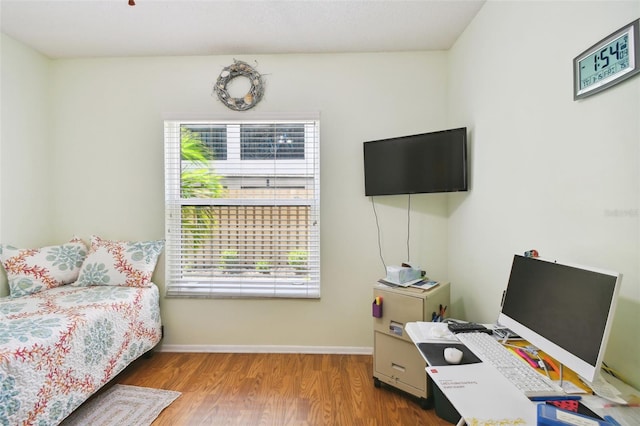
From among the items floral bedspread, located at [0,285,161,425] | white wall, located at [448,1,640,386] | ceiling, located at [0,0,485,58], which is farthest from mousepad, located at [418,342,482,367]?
ceiling, located at [0,0,485,58]

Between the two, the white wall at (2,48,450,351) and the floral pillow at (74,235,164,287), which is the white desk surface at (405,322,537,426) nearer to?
the white wall at (2,48,450,351)

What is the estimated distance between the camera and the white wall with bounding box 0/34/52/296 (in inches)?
94.9

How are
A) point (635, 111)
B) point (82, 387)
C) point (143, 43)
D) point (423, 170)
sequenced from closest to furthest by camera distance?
point (635, 111) < point (82, 387) < point (423, 170) < point (143, 43)

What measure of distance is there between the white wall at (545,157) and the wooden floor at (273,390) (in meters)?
0.90

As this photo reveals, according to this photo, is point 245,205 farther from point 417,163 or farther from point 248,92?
point 417,163

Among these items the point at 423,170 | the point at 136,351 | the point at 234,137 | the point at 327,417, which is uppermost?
the point at 234,137

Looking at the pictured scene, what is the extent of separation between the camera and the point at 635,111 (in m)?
1.05

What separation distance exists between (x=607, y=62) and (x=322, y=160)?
6.18ft

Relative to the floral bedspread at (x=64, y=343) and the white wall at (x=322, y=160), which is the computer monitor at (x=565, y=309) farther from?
the floral bedspread at (x=64, y=343)

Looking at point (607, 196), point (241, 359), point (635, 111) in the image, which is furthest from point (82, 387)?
point (635, 111)

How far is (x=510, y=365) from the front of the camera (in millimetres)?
1194

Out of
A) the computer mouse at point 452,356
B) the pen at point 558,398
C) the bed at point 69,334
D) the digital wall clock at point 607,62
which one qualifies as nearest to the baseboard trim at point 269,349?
the bed at point 69,334

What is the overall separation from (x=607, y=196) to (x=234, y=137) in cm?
249

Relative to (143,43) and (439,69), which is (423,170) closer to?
(439,69)
